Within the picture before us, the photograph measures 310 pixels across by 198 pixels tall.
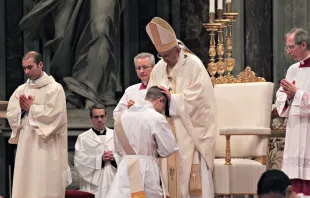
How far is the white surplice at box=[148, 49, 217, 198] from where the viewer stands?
8148mm

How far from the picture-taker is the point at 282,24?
10766 mm

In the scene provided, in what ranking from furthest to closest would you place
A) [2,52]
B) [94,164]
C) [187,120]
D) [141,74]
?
1. [2,52]
2. [94,164]
3. [141,74]
4. [187,120]

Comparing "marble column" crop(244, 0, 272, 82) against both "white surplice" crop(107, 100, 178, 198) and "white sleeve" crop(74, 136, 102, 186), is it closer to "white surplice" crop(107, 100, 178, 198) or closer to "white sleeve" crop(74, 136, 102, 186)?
"white sleeve" crop(74, 136, 102, 186)

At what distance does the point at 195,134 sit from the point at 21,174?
73.4 inches

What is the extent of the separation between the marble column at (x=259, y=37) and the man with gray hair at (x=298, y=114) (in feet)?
8.90

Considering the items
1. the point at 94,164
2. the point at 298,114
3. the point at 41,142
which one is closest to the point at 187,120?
the point at 298,114

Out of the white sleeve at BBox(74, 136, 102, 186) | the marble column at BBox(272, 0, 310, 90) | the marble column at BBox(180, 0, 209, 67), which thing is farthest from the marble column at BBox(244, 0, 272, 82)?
the white sleeve at BBox(74, 136, 102, 186)

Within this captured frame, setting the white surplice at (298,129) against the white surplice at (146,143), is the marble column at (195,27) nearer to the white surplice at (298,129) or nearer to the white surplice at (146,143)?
the white surplice at (298,129)

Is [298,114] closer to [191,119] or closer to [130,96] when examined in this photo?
[191,119]

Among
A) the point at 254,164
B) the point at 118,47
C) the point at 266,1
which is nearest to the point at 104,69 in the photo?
the point at 118,47

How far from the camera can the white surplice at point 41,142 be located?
9056 millimetres

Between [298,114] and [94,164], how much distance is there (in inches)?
103

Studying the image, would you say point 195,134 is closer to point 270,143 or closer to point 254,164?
point 254,164

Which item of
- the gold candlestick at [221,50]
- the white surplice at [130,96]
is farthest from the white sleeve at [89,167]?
the gold candlestick at [221,50]
